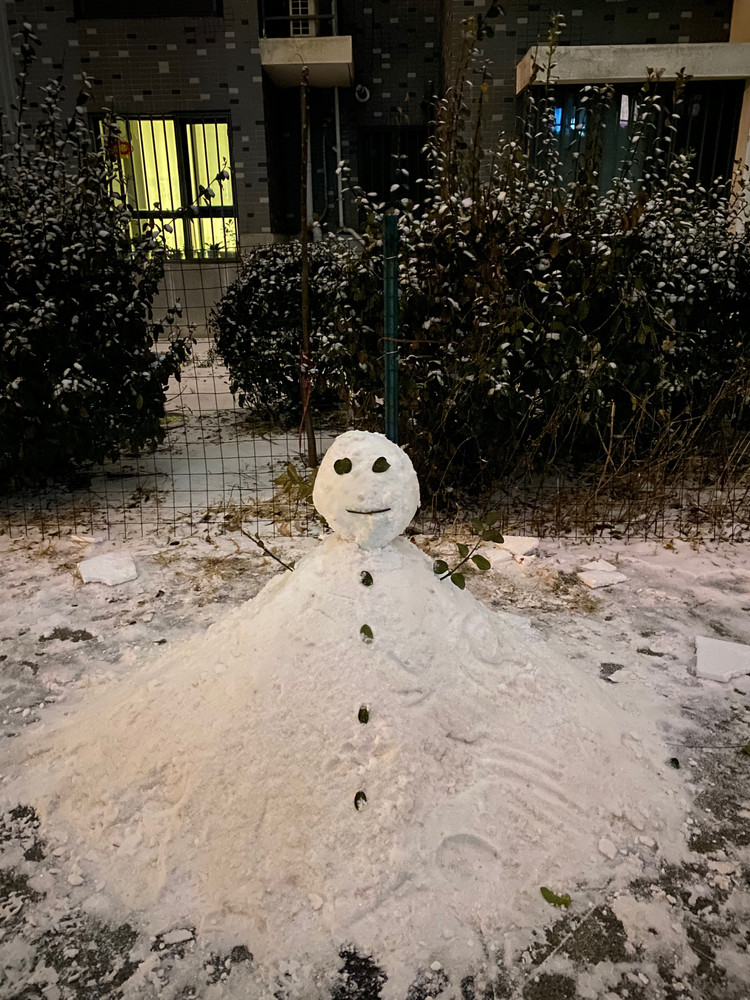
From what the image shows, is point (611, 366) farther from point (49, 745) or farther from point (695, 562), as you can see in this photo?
point (49, 745)

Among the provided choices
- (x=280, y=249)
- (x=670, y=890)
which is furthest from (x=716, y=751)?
(x=280, y=249)

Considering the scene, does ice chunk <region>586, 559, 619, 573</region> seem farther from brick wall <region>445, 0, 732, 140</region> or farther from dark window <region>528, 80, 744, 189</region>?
brick wall <region>445, 0, 732, 140</region>

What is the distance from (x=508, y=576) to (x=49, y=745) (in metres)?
2.40

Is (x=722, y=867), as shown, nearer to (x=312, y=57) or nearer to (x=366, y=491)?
(x=366, y=491)

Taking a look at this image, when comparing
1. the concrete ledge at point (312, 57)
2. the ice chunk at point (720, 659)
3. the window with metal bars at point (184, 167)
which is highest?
the concrete ledge at point (312, 57)

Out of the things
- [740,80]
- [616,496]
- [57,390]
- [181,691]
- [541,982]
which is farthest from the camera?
[740,80]

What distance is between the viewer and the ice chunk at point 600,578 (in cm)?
368

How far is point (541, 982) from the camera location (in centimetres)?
159

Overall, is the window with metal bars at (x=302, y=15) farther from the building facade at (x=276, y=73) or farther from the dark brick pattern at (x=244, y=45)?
the dark brick pattern at (x=244, y=45)

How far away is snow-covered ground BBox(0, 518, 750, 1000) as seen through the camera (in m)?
1.59

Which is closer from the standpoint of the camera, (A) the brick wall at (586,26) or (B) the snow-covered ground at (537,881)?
(B) the snow-covered ground at (537,881)

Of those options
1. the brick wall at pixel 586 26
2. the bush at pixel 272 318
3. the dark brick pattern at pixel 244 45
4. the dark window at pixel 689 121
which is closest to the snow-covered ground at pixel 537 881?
the bush at pixel 272 318

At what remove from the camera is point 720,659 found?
289 centimetres

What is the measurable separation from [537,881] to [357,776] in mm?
538
